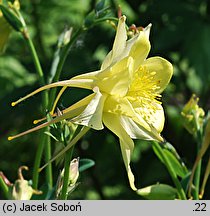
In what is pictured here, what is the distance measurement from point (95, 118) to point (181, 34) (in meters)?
1.40

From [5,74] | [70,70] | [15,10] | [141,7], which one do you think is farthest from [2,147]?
[15,10]

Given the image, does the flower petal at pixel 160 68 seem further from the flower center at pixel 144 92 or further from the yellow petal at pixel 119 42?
the yellow petal at pixel 119 42

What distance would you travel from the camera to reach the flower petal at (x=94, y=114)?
1.14m

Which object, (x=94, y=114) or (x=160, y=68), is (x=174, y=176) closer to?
(x=160, y=68)

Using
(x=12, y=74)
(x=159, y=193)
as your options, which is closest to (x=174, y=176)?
(x=159, y=193)

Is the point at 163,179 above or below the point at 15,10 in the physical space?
below

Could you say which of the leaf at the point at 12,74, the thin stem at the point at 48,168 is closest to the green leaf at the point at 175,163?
the thin stem at the point at 48,168

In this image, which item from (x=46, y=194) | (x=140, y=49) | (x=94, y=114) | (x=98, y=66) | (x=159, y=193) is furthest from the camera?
(x=98, y=66)

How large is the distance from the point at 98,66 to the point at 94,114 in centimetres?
115

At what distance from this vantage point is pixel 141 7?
105 inches

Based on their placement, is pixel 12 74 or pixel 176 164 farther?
pixel 12 74

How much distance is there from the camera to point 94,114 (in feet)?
3.83
